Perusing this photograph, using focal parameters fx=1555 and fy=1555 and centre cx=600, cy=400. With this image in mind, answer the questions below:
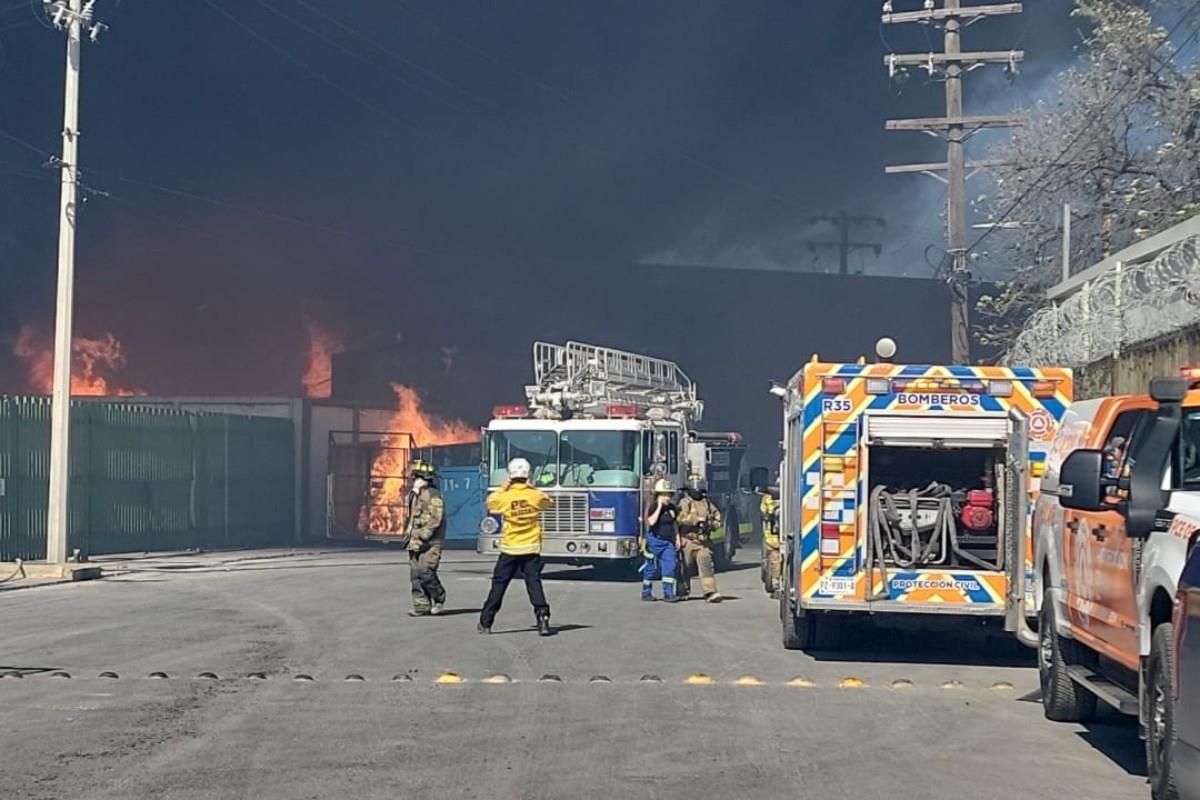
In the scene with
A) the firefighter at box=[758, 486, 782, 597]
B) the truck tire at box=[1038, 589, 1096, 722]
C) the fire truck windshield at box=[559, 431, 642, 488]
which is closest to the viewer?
the truck tire at box=[1038, 589, 1096, 722]

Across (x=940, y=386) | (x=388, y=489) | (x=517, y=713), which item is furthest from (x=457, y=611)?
(x=388, y=489)

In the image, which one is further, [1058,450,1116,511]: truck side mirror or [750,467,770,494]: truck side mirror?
[750,467,770,494]: truck side mirror

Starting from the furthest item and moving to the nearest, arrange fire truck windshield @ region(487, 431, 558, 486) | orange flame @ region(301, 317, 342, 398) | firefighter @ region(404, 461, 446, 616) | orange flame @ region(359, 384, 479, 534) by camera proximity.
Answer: orange flame @ region(301, 317, 342, 398), orange flame @ region(359, 384, 479, 534), fire truck windshield @ region(487, 431, 558, 486), firefighter @ region(404, 461, 446, 616)

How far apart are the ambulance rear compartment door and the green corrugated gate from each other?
17.7 m

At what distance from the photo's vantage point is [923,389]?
13703mm

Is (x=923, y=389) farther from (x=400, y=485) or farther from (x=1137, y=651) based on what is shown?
(x=400, y=485)

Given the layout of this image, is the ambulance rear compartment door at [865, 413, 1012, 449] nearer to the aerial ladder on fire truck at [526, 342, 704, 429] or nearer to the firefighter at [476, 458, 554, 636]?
the firefighter at [476, 458, 554, 636]

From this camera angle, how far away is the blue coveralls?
19250mm

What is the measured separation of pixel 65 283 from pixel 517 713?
15.8 meters

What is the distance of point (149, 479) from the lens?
3102 cm

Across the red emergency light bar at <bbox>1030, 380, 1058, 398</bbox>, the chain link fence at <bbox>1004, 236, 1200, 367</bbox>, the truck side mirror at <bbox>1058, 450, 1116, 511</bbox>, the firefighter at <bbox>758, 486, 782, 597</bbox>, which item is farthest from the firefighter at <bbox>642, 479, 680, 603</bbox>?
the truck side mirror at <bbox>1058, 450, 1116, 511</bbox>

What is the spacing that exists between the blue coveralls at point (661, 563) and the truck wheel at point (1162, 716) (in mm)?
11595

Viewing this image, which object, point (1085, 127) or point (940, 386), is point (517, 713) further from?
point (1085, 127)

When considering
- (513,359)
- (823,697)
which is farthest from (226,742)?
(513,359)
